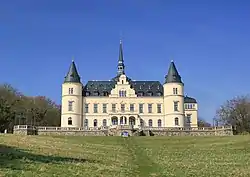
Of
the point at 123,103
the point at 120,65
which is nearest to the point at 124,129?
the point at 123,103

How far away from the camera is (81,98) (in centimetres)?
8500

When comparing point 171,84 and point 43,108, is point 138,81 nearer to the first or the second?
point 171,84

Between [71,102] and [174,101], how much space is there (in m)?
22.1

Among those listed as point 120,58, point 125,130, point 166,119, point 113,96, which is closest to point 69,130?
point 125,130

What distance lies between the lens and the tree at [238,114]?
85137mm

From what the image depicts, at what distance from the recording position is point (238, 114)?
86.4 metres

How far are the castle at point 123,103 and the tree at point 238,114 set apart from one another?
10325 mm

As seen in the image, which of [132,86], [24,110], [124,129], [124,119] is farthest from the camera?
[24,110]

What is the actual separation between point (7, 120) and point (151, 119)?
30575 millimetres

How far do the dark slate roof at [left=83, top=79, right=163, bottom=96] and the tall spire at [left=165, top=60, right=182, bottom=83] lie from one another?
414cm

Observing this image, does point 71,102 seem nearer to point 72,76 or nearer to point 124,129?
point 72,76

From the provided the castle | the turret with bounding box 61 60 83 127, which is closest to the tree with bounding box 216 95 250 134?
the castle

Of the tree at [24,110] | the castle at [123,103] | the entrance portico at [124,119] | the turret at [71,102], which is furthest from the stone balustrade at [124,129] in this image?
the entrance portico at [124,119]

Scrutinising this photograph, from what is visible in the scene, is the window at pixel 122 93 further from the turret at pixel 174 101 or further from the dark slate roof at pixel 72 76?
the dark slate roof at pixel 72 76
